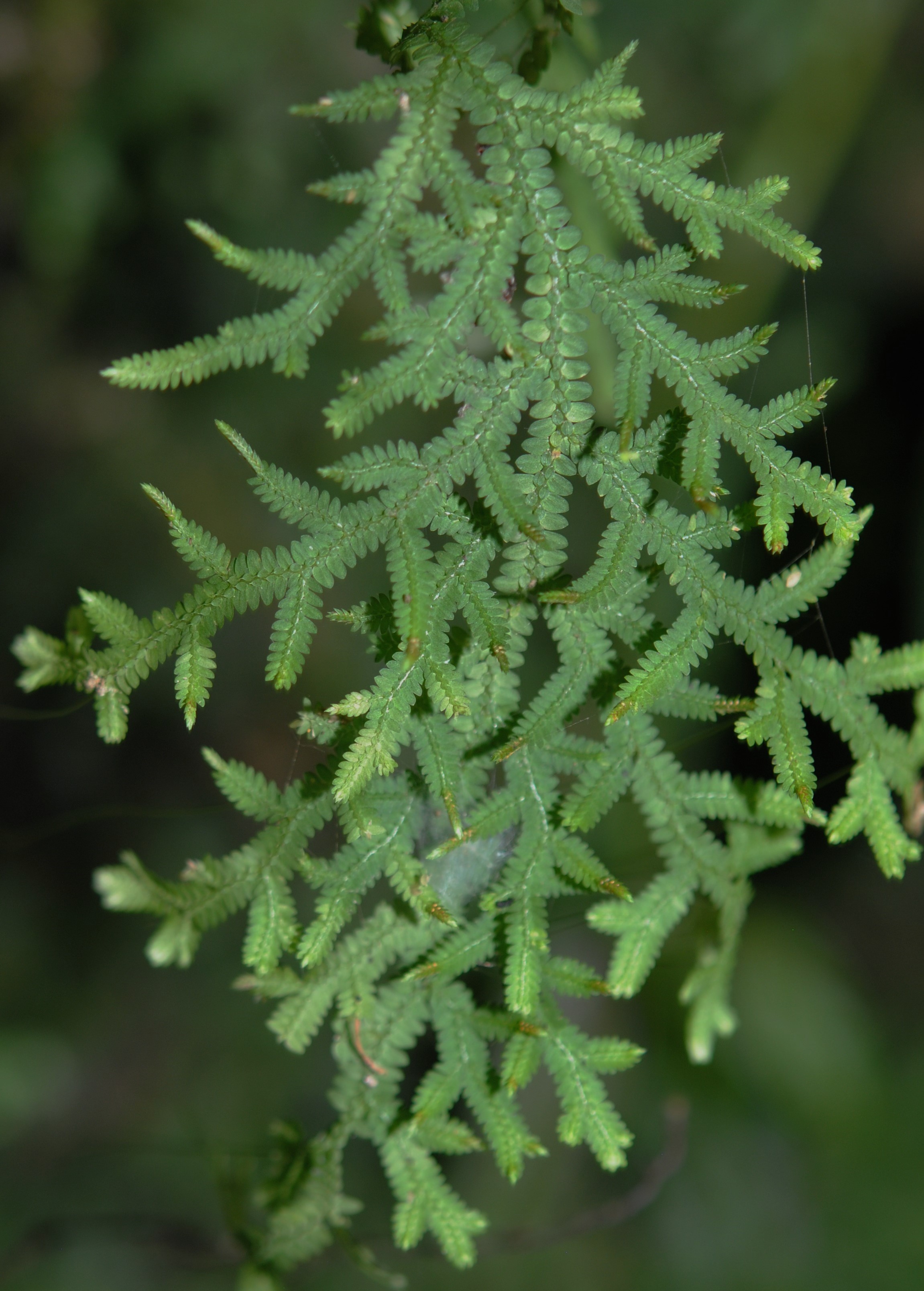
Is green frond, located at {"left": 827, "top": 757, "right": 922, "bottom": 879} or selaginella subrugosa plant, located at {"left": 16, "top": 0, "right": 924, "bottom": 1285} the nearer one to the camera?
selaginella subrugosa plant, located at {"left": 16, "top": 0, "right": 924, "bottom": 1285}

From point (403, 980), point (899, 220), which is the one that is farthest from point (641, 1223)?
point (899, 220)

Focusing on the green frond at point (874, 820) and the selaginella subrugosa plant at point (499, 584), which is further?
the green frond at point (874, 820)

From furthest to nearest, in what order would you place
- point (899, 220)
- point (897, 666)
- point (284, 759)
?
1. point (284, 759)
2. point (899, 220)
3. point (897, 666)

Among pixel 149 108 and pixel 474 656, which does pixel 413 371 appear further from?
pixel 149 108

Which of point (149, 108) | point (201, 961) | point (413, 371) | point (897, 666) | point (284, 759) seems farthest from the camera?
point (284, 759)

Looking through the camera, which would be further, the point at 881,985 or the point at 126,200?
the point at 881,985

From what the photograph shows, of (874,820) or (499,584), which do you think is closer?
(499,584)

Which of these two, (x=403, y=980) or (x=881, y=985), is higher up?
(x=403, y=980)

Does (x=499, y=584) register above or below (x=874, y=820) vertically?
above
